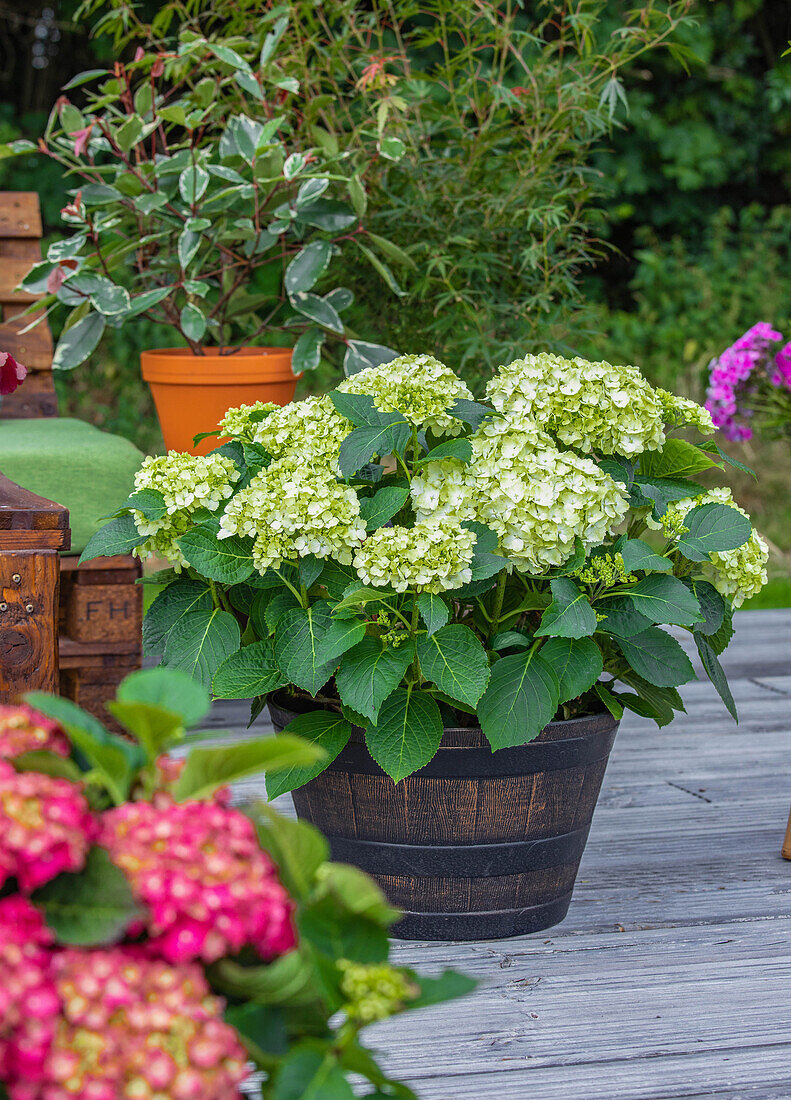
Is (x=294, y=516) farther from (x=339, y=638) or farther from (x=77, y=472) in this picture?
(x=77, y=472)

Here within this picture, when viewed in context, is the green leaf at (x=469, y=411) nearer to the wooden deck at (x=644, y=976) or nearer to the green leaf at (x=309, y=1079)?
the wooden deck at (x=644, y=976)

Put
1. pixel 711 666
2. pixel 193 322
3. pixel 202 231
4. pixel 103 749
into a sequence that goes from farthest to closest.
Result: 1. pixel 202 231
2. pixel 193 322
3. pixel 711 666
4. pixel 103 749

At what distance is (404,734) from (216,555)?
0.29m

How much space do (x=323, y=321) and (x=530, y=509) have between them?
1.09 meters

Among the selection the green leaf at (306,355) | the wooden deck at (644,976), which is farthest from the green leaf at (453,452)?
the green leaf at (306,355)

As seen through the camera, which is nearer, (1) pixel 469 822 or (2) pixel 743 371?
(1) pixel 469 822

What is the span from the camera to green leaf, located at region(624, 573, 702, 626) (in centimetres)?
109

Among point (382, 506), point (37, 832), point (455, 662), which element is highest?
point (37, 832)

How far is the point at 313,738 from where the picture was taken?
45.5 inches

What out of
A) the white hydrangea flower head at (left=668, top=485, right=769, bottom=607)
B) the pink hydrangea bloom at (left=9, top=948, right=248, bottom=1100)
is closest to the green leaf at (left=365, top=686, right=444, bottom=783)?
the white hydrangea flower head at (left=668, top=485, right=769, bottom=607)

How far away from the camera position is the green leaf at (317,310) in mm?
2062

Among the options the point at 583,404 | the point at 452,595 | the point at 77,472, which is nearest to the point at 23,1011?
the point at 452,595

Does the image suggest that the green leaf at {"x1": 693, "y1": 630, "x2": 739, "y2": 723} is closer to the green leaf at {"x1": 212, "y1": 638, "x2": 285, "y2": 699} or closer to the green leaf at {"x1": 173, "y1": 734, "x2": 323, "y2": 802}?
the green leaf at {"x1": 212, "y1": 638, "x2": 285, "y2": 699}

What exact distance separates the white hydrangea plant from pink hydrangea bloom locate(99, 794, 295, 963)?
0.58m
